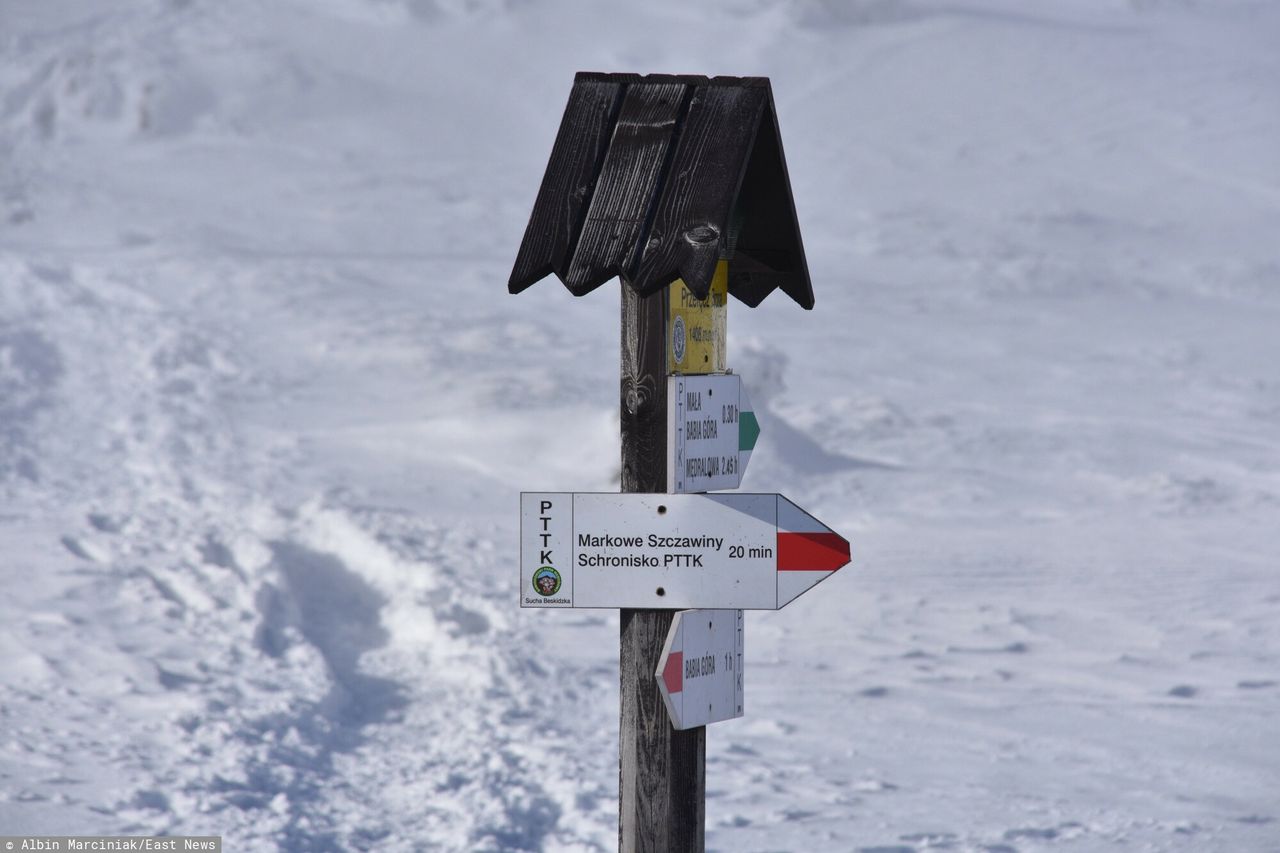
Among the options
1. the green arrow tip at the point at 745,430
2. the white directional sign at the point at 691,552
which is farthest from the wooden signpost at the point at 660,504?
the green arrow tip at the point at 745,430

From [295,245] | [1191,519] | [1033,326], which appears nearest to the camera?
[1191,519]

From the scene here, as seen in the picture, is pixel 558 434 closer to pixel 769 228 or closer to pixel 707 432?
pixel 769 228

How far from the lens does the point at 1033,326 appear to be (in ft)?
59.5

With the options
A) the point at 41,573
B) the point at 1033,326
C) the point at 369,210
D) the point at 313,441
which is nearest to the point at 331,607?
the point at 41,573

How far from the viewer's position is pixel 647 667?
326 centimetres

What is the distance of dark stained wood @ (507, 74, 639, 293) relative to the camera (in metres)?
3.29

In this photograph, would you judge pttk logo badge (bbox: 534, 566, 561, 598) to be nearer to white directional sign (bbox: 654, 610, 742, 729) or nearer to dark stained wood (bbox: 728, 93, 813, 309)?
white directional sign (bbox: 654, 610, 742, 729)

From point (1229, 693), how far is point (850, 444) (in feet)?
19.9

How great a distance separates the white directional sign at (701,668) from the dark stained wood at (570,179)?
2.69 feet

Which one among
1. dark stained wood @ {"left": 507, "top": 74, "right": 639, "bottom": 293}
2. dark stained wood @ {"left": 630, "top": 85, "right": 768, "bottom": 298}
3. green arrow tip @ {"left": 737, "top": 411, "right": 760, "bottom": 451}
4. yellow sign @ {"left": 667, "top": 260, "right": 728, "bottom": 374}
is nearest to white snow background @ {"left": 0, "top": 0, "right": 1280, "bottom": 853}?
green arrow tip @ {"left": 737, "top": 411, "right": 760, "bottom": 451}

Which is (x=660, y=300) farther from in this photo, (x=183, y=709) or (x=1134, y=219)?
(x=1134, y=219)

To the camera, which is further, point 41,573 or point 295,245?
point 295,245

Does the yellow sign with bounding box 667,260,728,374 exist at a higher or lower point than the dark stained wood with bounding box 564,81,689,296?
lower

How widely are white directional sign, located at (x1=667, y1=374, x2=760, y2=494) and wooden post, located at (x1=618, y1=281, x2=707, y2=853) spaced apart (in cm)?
3
